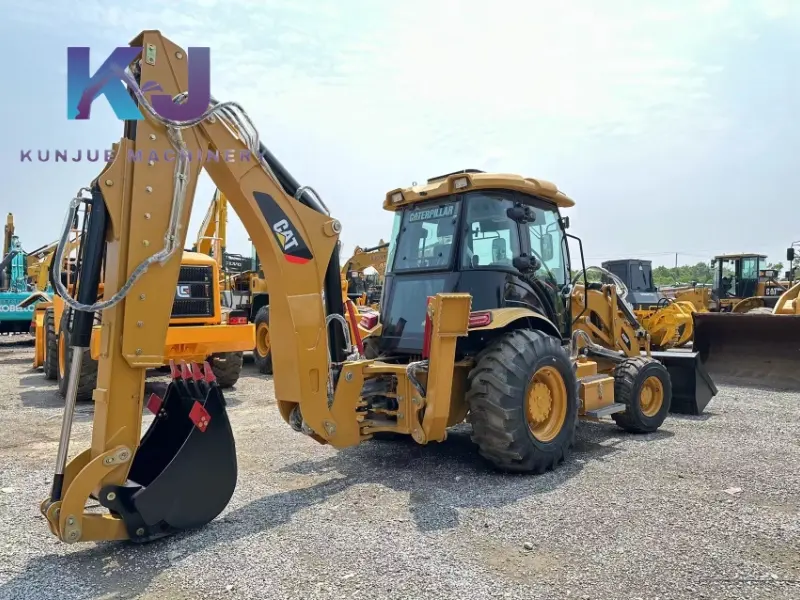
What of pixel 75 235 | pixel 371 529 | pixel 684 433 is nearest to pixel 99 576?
pixel 371 529

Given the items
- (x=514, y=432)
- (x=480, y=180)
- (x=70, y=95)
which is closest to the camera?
(x=70, y=95)

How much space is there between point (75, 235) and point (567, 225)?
4.31 m

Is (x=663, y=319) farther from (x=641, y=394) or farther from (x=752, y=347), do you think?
(x=641, y=394)

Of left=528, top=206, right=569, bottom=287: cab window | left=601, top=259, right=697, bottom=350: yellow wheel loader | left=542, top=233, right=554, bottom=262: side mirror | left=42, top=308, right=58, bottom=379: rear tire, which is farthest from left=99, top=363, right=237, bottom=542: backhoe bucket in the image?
left=601, top=259, right=697, bottom=350: yellow wheel loader

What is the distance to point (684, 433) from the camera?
21.0 feet

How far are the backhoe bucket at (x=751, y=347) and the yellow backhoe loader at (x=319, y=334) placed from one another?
3454 mm

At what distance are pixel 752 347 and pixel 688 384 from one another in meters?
2.66

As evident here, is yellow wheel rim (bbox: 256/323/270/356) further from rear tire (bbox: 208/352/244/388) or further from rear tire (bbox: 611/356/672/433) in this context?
rear tire (bbox: 611/356/672/433)

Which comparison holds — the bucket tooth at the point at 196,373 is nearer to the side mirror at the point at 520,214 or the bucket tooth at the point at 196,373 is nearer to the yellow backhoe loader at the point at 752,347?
the side mirror at the point at 520,214

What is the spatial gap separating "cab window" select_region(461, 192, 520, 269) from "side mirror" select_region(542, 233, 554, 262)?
0.46m

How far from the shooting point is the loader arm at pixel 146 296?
3268mm

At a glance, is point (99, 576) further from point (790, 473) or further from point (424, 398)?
point (790, 473)

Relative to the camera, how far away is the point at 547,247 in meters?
5.84

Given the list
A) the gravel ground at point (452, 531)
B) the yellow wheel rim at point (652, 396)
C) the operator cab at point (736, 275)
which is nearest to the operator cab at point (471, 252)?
the gravel ground at point (452, 531)
